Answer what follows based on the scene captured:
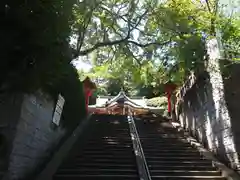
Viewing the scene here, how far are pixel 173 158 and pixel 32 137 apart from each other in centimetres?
399

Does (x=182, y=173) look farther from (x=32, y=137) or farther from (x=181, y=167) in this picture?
(x=32, y=137)

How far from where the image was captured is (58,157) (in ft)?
27.3

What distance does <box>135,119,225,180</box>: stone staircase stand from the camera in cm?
750

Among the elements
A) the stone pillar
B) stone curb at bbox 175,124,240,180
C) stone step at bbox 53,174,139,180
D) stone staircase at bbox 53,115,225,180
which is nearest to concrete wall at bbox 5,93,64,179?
stone staircase at bbox 53,115,225,180

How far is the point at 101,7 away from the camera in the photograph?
522 inches

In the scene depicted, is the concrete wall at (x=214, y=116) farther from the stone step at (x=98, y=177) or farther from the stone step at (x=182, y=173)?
the stone step at (x=98, y=177)

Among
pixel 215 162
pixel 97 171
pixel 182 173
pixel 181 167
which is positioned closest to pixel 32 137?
pixel 97 171

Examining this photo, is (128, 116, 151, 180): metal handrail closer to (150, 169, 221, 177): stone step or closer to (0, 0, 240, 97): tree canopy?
(150, 169, 221, 177): stone step

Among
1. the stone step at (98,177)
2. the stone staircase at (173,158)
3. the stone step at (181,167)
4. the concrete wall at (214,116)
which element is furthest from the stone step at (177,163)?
the stone step at (98,177)

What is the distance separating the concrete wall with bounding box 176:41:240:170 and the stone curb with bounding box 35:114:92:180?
14.1 feet

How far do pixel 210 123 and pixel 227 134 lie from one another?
144cm

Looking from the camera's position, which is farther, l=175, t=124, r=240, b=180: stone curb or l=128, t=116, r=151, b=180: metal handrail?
l=175, t=124, r=240, b=180: stone curb

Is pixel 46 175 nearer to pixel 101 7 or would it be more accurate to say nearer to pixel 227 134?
pixel 227 134

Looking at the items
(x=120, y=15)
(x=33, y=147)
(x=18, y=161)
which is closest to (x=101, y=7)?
(x=120, y=15)
